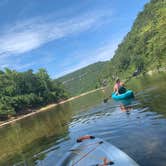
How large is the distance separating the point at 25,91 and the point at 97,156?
396 ft

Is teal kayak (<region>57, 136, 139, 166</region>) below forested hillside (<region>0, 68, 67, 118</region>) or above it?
below

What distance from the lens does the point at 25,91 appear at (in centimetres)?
12825

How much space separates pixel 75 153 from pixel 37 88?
12466 centimetres

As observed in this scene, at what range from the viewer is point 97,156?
10.6m

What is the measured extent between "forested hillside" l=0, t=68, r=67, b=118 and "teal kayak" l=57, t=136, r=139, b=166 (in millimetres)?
83393

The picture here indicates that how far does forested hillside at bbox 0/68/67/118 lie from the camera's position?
106125 millimetres

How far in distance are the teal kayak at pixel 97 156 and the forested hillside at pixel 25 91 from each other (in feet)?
274

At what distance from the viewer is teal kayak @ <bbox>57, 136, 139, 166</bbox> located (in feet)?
30.7

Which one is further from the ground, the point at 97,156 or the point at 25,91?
the point at 25,91

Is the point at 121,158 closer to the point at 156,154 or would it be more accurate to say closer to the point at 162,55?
the point at 156,154

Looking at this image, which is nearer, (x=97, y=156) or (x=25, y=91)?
(x=97, y=156)

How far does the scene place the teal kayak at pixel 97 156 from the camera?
934cm

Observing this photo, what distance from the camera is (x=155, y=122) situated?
16.9m

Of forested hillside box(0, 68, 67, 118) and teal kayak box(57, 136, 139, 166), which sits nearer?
teal kayak box(57, 136, 139, 166)
